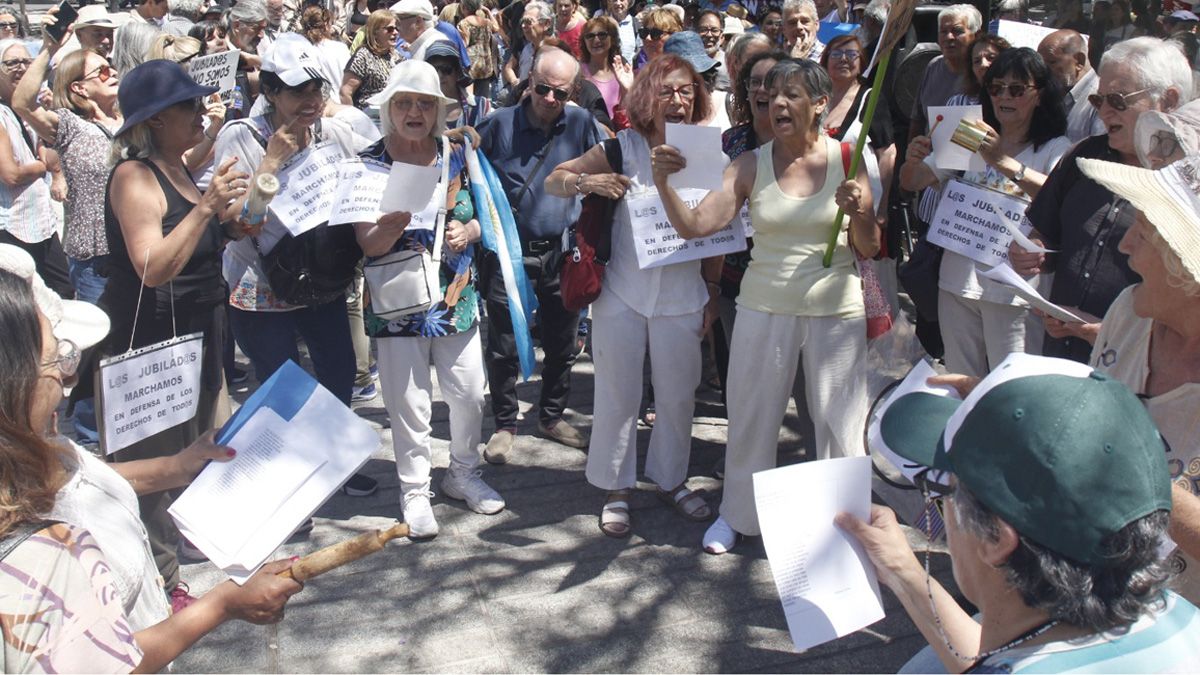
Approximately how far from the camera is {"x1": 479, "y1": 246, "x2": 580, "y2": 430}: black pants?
5578 mm

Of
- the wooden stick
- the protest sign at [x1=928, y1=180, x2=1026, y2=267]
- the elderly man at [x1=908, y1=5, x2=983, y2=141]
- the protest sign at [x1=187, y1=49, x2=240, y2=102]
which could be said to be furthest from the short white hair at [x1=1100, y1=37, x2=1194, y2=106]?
the protest sign at [x1=187, y1=49, x2=240, y2=102]

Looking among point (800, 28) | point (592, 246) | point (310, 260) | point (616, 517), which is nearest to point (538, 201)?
point (592, 246)

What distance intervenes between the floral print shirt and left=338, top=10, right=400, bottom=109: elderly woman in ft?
11.4

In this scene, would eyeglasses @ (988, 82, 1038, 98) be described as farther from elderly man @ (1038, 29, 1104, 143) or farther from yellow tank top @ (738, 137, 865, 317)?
elderly man @ (1038, 29, 1104, 143)

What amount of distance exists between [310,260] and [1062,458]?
349cm

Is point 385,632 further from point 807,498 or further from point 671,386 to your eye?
point 807,498

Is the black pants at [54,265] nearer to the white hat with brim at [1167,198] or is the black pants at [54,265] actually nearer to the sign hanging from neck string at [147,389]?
the sign hanging from neck string at [147,389]

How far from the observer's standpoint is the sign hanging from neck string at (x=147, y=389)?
129 inches

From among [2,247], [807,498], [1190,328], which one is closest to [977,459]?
[807,498]

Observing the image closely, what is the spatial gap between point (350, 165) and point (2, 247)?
205cm

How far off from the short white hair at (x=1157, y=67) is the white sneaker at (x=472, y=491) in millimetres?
3132

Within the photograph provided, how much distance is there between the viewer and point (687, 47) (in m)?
5.24

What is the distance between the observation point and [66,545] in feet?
5.79

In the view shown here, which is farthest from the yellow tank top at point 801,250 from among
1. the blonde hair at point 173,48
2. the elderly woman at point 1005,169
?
the blonde hair at point 173,48
